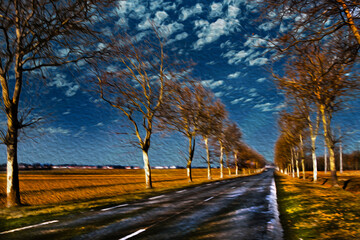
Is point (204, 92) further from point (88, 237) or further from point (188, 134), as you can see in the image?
point (88, 237)

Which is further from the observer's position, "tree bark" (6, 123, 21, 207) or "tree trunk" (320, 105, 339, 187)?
"tree trunk" (320, 105, 339, 187)

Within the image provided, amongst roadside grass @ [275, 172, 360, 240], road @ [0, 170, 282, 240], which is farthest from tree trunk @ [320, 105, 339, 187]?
road @ [0, 170, 282, 240]

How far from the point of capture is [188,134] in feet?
107

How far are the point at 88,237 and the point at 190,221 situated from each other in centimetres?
331

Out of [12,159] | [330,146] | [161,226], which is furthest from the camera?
[330,146]

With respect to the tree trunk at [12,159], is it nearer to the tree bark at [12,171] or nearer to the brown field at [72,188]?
the tree bark at [12,171]

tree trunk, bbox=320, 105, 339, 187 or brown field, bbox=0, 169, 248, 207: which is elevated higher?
tree trunk, bbox=320, 105, 339, 187

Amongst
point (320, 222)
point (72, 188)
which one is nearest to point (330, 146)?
point (320, 222)

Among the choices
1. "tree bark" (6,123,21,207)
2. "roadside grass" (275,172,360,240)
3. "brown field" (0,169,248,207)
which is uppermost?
"tree bark" (6,123,21,207)

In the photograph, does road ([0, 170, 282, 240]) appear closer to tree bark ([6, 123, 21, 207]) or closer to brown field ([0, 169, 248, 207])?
tree bark ([6, 123, 21, 207])

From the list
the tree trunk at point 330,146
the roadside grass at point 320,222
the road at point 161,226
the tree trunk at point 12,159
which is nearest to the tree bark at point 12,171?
the tree trunk at point 12,159

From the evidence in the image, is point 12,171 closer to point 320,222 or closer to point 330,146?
point 320,222

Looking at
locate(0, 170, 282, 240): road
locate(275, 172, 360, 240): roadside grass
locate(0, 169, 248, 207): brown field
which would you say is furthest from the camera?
locate(0, 169, 248, 207): brown field

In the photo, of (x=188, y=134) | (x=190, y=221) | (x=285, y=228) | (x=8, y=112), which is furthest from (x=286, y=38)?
(x=188, y=134)
